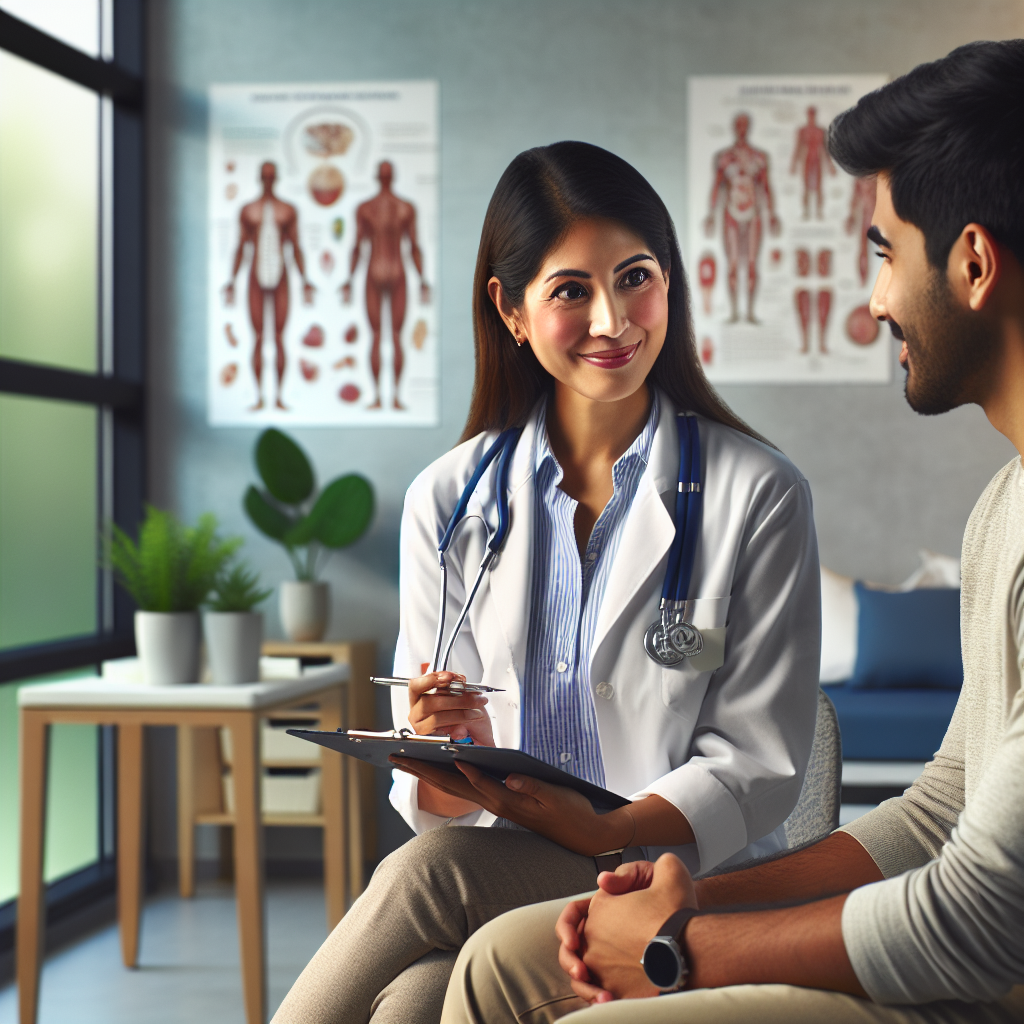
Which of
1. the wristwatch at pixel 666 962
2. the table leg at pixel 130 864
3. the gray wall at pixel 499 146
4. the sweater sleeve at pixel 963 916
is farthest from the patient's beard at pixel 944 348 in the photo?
the gray wall at pixel 499 146

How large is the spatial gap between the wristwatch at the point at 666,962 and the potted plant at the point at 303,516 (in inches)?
120

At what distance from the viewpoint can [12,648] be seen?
136 inches

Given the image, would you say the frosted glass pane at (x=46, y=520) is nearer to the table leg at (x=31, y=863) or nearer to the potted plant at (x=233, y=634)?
the table leg at (x=31, y=863)

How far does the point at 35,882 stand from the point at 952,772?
2225mm

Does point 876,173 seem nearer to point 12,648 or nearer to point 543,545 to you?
point 543,545

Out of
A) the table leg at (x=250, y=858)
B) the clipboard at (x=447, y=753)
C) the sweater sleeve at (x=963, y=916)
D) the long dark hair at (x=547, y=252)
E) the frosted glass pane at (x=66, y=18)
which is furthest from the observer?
the frosted glass pane at (x=66, y=18)

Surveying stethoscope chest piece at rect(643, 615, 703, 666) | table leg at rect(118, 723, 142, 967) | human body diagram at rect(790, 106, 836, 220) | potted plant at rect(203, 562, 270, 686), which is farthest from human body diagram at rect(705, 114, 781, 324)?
stethoscope chest piece at rect(643, 615, 703, 666)

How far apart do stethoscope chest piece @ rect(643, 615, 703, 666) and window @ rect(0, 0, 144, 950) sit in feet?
7.99

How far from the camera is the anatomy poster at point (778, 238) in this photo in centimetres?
416

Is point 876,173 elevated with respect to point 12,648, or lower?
elevated

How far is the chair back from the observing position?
1591mm

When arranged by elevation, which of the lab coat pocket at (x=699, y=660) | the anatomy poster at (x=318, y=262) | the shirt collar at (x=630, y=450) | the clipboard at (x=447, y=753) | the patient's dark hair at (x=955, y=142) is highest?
the anatomy poster at (x=318, y=262)

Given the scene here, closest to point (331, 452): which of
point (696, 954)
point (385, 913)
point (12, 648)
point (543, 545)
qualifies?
point (12, 648)

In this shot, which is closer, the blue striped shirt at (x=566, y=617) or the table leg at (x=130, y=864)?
the blue striped shirt at (x=566, y=617)
